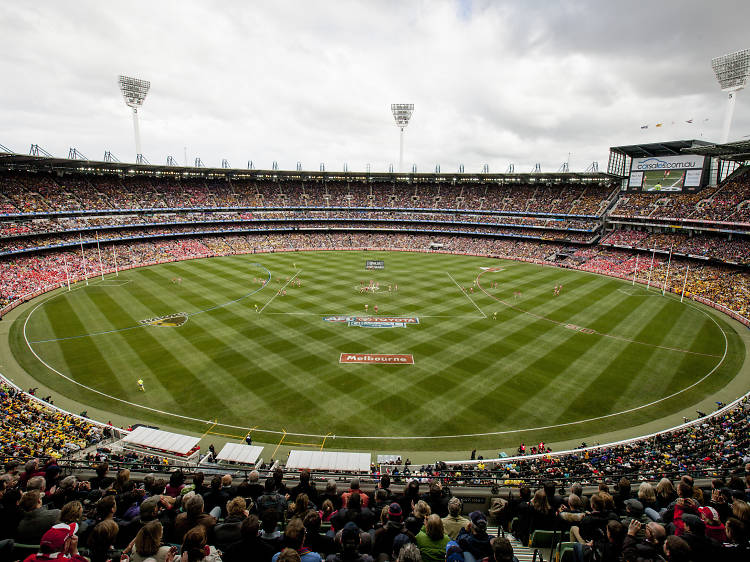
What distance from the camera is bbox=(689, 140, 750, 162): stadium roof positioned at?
58.0 meters

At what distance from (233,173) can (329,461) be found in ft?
311

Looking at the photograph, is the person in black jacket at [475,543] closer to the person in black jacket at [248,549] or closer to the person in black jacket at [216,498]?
the person in black jacket at [248,549]

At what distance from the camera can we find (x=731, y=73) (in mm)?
65375

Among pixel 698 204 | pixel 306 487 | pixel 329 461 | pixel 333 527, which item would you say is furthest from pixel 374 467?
pixel 698 204

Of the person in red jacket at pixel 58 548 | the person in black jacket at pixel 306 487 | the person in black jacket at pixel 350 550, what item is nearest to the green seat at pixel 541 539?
the person in black jacket at pixel 350 550

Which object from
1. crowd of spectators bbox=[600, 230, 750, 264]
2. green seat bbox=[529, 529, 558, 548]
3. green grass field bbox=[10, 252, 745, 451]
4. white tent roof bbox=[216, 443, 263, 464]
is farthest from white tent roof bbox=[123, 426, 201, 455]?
crowd of spectators bbox=[600, 230, 750, 264]

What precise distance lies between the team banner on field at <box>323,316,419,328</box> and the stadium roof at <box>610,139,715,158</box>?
64744mm

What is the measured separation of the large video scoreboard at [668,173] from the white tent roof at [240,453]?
9031 centimetres

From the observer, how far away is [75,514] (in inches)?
236

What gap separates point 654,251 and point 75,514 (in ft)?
272

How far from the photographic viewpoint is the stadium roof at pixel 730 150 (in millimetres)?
58000

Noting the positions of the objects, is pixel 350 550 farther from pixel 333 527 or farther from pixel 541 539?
pixel 541 539

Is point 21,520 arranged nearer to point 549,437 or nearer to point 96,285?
point 549,437

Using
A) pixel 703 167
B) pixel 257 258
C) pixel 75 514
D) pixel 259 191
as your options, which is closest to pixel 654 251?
pixel 703 167
